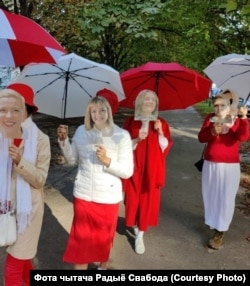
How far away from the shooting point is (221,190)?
14.3 ft

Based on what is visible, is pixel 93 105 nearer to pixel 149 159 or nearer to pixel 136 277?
pixel 149 159

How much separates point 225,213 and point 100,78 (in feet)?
6.95

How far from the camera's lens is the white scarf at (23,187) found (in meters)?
2.71

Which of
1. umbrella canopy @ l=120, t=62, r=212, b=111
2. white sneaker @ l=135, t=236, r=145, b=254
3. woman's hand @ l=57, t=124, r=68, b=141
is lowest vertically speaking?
white sneaker @ l=135, t=236, r=145, b=254

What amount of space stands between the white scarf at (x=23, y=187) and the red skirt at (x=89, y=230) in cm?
68

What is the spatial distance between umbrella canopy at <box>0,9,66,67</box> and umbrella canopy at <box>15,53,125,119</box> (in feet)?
1.28

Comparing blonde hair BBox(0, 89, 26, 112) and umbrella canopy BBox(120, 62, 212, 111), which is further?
umbrella canopy BBox(120, 62, 212, 111)

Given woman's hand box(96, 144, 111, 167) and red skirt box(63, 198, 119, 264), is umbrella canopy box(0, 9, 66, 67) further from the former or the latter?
red skirt box(63, 198, 119, 264)

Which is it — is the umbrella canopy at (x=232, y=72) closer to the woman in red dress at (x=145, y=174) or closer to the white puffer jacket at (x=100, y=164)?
the woman in red dress at (x=145, y=174)

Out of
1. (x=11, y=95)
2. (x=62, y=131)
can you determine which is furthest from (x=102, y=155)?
(x=11, y=95)

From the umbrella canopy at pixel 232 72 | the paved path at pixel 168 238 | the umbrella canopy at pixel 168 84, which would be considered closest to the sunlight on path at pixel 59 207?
the paved path at pixel 168 238

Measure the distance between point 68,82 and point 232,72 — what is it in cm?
209

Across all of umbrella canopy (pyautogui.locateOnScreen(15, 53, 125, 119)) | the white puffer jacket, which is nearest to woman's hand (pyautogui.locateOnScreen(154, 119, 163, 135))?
umbrella canopy (pyautogui.locateOnScreen(15, 53, 125, 119))

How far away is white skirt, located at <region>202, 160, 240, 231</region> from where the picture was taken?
14.2ft
